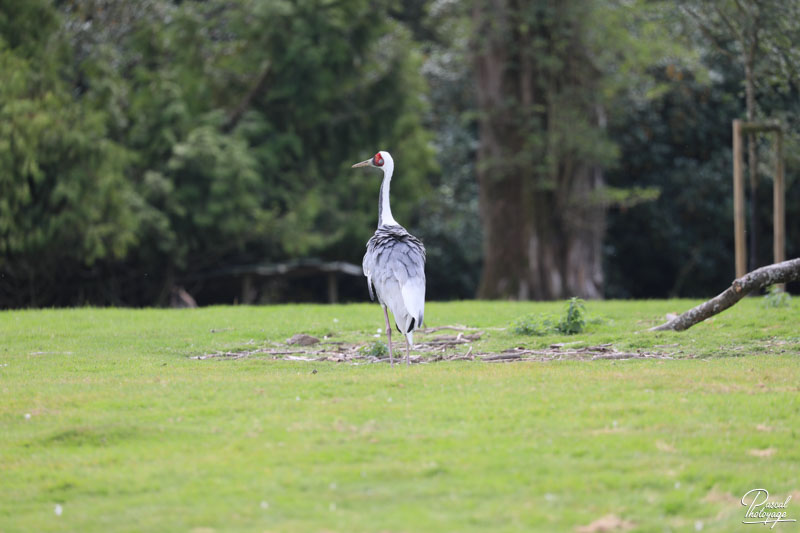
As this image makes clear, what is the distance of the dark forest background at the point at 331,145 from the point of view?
22.8 metres

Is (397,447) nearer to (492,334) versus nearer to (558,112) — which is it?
(492,334)

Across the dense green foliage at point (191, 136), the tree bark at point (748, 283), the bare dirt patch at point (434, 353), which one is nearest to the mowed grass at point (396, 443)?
the bare dirt patch at point (434, 353)

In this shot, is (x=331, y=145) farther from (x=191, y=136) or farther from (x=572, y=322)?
(x=572, y=322)

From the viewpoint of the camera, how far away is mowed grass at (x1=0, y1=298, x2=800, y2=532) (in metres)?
6.69

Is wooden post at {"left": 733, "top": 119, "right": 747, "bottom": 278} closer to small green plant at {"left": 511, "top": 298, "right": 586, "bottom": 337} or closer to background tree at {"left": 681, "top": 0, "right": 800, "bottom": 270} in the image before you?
Result: background tree at {"left": 681, "top": 0, "right": 800, "bottom": 270}

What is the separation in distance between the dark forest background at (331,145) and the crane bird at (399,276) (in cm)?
1111

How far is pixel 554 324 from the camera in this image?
13680mm

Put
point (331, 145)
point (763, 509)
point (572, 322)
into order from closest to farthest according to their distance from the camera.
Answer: point (763, 509), point (572, 322), point (331, 145)

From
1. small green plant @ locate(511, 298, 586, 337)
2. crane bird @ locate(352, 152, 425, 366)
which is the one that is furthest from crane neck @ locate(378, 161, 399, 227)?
small green plant @ locate(511, 298, 586, 337)

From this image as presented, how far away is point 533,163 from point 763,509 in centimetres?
1985

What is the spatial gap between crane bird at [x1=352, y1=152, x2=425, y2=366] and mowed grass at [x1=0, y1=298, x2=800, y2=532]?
523 mm

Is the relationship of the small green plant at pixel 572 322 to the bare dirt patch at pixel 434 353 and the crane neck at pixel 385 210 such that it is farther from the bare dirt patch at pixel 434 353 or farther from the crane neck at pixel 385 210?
the crane neck at pixel 385 210

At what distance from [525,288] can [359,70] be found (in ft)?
26.6

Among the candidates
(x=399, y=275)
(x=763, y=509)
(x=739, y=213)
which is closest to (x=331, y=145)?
(x=739, y=213)
